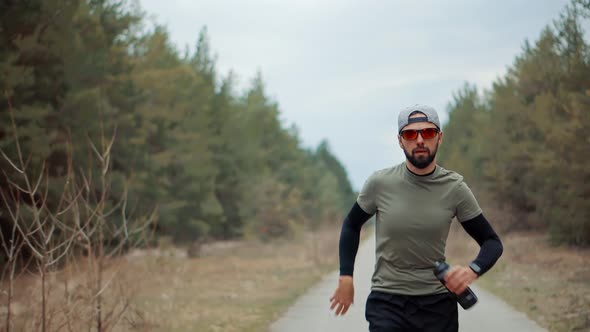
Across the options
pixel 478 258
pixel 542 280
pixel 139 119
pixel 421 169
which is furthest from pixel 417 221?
pixel 139 119

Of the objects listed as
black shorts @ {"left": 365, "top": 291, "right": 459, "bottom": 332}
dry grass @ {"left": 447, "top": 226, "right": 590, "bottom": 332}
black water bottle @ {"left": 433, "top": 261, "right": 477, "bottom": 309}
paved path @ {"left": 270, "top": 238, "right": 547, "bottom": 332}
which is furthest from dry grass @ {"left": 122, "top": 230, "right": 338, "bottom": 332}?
black water bottle @ {"left": 433, "top": 261, "right": 477, "bottom": 309}

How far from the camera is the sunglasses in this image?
4.55 metres

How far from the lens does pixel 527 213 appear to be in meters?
41.8

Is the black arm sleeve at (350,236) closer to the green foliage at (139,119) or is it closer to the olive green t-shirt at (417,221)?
the olive green t-shirt at (417,221)

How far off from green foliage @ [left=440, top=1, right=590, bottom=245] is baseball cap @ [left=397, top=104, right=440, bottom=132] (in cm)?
1324

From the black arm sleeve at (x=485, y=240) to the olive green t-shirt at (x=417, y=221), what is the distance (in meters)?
0.06

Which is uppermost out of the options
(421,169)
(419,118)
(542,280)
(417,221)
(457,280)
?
(419,118)

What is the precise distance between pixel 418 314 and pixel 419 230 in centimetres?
48

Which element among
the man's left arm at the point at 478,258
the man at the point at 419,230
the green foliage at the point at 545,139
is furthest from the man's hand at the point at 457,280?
the green foliage at the point at 545,139

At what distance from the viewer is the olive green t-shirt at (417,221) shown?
15.1 feet

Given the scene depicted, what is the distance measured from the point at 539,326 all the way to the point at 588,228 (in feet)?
46.6

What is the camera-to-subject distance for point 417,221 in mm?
4590

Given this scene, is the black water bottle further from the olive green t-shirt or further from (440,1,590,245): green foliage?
(440,1,590,245): green foliage

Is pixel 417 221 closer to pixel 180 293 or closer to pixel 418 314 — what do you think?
pixel 418 314
